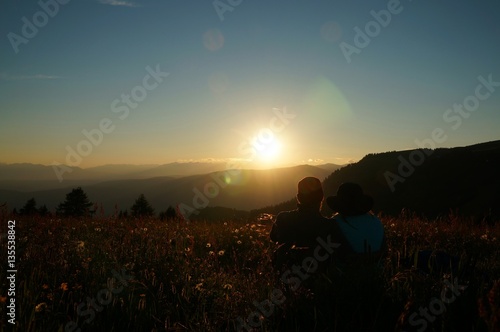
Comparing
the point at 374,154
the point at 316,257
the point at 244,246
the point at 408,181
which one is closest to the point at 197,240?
the point at 244,246

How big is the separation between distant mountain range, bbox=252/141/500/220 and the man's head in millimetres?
43275

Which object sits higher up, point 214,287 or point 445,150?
point 445,150

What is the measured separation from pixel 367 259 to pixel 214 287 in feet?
5.60

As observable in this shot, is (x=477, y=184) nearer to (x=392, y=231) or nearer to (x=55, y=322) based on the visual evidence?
(x=392, y=231)

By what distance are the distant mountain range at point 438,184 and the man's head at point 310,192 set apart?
43.3 meters

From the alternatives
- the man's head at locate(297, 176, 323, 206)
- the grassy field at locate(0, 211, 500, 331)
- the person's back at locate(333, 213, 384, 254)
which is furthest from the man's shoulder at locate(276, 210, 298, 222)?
the grassy field at locate(0, 211, 500, 331)

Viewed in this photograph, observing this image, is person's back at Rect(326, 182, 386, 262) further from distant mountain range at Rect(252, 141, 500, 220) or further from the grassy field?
distant mountain range at Rect(252, 141, 500, 220)

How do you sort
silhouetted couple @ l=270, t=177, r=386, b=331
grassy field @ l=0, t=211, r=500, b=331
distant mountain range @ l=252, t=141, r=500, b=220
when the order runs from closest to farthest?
grassy field @ l=0, t=211, r=500, b=331 → silhouetted couple @ l=270, t=177, r=386, b=331 → distant mountain range @ l=252, t=141, r=500, b=220

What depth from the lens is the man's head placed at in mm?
5480

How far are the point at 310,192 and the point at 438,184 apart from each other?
6153cm

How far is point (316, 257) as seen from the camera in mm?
4953

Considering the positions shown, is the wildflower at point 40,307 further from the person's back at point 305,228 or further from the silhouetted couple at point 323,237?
the person's back at point 305,228

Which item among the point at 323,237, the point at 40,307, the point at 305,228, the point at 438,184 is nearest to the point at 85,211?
the point at 305,228

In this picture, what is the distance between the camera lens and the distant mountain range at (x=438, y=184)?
50.5 meters
